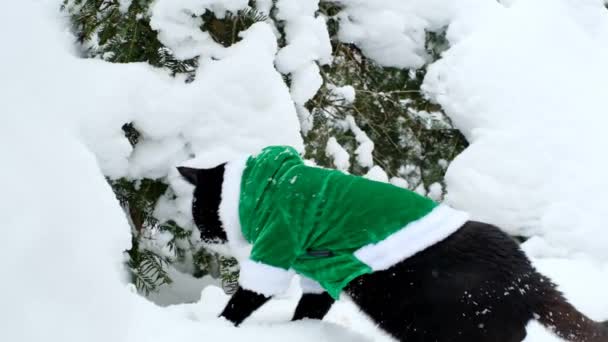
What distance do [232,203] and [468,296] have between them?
1.00 meters

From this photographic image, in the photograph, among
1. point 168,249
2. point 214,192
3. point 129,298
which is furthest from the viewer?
point 168,249

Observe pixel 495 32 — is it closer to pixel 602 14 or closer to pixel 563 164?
pixel 563 164

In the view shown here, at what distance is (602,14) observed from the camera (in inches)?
204

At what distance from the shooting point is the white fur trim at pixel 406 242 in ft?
6.35

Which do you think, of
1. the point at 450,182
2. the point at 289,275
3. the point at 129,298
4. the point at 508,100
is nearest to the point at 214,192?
the point at 289,275

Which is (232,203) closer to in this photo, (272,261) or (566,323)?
(272,261)

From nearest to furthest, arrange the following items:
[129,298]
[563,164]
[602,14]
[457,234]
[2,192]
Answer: [2,192] < [129,298] < [457,234] < [563,164] < [602,14]

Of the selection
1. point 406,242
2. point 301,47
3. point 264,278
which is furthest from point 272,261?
point 301,47

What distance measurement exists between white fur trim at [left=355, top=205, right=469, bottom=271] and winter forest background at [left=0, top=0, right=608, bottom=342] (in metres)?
0.32

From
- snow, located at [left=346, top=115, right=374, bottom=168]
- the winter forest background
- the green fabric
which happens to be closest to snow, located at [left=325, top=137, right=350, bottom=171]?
the winter forest background

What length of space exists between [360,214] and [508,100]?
271 centimetres

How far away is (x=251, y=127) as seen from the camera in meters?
2.90

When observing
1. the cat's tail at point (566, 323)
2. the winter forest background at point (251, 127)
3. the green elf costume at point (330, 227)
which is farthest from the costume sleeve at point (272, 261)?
the cat's tail at point (566, 323)

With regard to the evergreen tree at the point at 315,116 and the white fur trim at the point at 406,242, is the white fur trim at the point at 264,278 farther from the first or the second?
the evergreen tree at the point at 315,116
